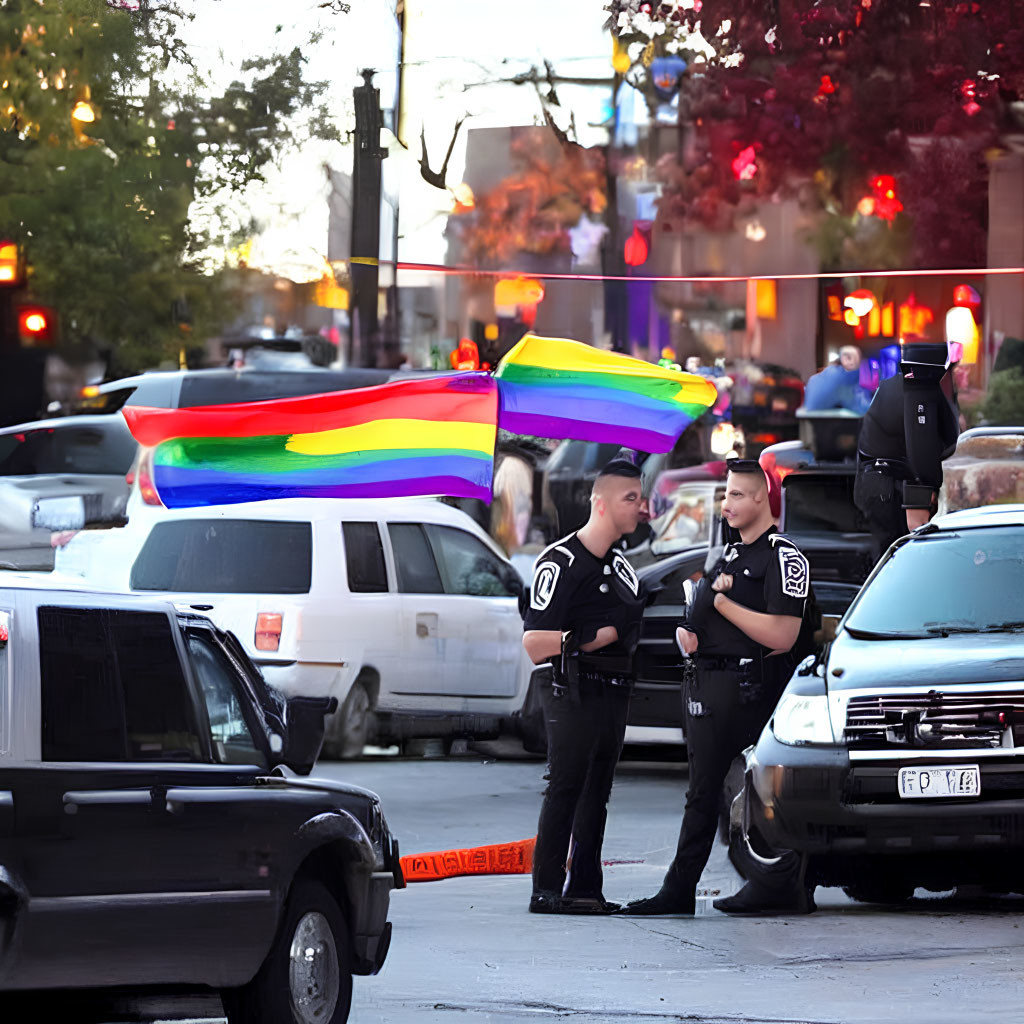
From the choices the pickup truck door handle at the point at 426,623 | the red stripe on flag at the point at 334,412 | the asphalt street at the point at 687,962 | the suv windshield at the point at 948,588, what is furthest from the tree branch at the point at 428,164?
the suv windshield at the point at 948,588

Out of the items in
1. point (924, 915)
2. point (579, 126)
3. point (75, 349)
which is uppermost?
point (579, 126)

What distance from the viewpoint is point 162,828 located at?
260 inches

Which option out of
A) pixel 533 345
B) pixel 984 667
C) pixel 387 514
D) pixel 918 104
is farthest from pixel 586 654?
pixel 918 104

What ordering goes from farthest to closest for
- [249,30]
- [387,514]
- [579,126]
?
[249,30] → [579,126] → [387,514]

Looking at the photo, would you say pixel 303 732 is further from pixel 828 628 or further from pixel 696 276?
pixel 696 276

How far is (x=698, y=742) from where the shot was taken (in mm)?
10195

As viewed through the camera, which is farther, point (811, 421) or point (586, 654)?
point (811, 421)

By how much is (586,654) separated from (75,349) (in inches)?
363

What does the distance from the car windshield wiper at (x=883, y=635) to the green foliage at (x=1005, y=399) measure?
261 inches

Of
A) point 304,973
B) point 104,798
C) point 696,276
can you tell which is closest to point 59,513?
point 696,276

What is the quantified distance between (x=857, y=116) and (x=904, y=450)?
316 cm

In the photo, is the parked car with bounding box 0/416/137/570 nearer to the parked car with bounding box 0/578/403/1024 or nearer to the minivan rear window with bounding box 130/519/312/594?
the minivan rear window with bounding box 130/519/312/594

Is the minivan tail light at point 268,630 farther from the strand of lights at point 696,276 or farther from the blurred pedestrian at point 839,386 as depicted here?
the blurred pedestrian at point 839,386

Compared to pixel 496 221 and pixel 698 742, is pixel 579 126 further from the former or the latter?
pixel 698 742
